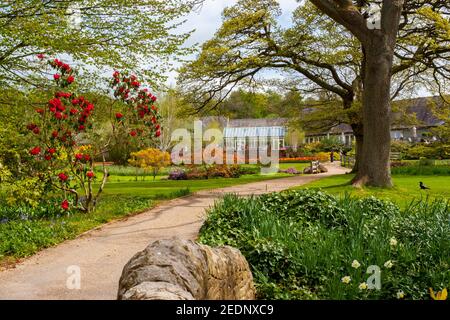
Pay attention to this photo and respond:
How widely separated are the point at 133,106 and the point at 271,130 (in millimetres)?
41691

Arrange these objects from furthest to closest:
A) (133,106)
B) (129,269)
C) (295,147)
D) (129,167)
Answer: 1. (295,147)
2. (129,167)
3. (133,106)
4. (129,269)

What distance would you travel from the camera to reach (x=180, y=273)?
11.7 feet

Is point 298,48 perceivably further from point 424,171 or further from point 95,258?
point 95,258

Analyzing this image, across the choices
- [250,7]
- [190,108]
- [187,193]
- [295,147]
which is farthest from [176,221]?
[295,147]

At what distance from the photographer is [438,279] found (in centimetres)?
526

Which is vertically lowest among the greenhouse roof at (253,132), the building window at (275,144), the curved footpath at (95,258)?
the curved footpath at (95,258)

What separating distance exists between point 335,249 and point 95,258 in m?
3.76

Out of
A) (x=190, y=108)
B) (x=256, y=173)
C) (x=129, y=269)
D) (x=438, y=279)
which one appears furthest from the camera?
(x=256, y=173)

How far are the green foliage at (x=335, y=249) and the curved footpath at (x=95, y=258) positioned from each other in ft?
4.17

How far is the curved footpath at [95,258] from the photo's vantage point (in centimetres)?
543

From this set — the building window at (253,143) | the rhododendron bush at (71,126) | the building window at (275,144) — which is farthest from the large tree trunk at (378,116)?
the building window at (253,143)

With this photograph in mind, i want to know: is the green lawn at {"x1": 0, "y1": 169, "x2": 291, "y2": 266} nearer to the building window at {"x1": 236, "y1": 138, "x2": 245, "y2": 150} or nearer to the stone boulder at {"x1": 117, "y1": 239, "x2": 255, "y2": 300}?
the stone boulder at {"x1": 117, "y1": 239, "x2": 255, "y2": 300}

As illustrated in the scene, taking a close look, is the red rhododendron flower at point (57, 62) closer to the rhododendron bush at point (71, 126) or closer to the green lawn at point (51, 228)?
the rhododendron bush at point (71, 126)

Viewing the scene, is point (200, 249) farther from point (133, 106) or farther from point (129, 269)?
point (133, 106)
